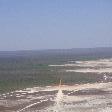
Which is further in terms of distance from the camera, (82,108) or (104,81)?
(104,81)

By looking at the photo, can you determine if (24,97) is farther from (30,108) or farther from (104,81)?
(104,81)

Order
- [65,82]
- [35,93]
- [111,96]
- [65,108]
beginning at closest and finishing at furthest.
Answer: [65,108] → [111,96] → [35,93] → [65,82]

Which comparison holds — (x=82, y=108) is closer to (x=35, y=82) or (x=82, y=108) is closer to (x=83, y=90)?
(x=83, y=90)

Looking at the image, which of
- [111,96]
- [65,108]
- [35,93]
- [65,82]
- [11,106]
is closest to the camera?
[65,108]

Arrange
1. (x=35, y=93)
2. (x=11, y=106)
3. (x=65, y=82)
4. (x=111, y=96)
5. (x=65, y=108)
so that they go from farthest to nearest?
(x=65, y=82), (x=35, y=93), (x=111, y=96), (x=11, y=106), (x=65, y=108)

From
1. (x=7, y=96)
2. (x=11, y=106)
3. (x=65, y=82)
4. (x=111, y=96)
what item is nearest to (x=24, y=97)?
(x=7, y=96)

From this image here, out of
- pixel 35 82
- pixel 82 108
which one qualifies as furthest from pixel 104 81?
pixel 82 108

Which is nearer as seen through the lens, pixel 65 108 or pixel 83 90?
pixel 65 108
